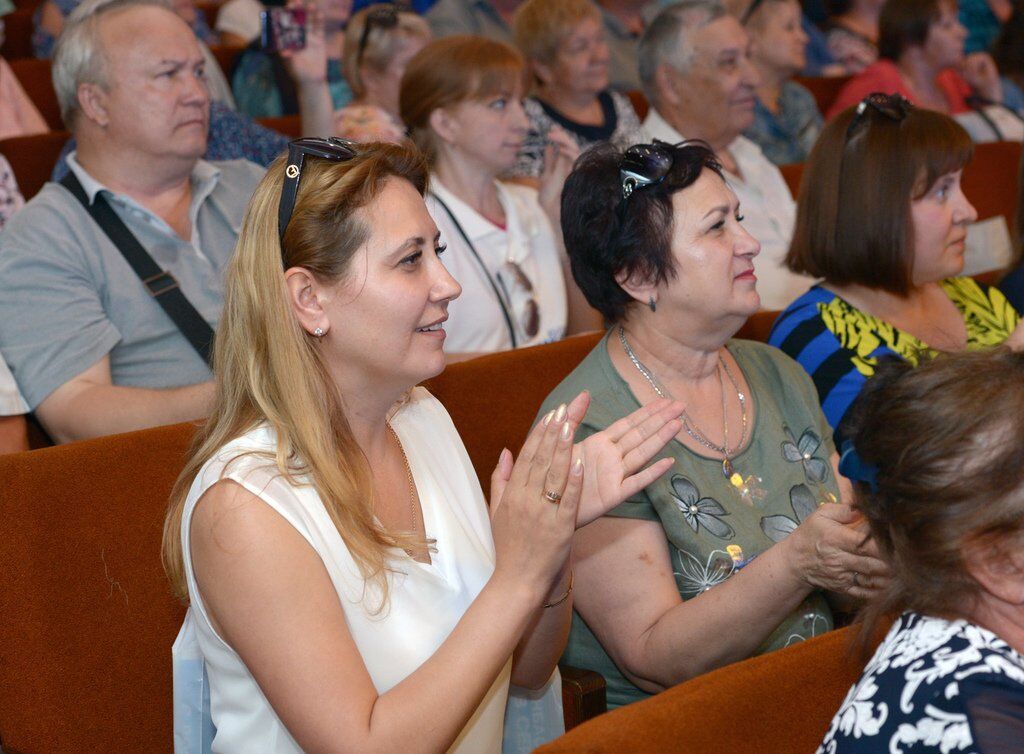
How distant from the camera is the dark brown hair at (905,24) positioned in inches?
188

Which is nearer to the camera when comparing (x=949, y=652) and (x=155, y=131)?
(x=949, y=652)

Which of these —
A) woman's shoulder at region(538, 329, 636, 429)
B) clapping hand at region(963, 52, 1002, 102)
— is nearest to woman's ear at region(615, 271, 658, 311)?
woman's shoulder at region(538, 329, 636, 429)

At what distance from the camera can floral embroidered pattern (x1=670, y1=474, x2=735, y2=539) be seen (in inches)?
69.6

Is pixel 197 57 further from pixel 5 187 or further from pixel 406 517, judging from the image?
pixel 406 517

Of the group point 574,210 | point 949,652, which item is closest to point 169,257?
point 574,210

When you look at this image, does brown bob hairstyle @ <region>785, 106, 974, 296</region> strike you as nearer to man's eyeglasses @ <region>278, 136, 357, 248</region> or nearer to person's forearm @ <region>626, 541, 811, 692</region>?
person's forearm @ <region>626, 541, 811, 692</region>

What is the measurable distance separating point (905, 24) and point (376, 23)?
224 centimetres

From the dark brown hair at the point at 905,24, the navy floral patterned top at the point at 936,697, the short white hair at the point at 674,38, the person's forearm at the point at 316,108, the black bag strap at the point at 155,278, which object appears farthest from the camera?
the dark brown hair at the point at 905,24

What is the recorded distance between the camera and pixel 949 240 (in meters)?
2.46

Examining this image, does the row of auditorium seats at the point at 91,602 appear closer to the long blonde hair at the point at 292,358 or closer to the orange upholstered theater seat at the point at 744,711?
the long blonde hair at the point at 292,358

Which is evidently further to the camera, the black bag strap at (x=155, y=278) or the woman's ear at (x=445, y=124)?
the woman's ear at (x=445, y=124)

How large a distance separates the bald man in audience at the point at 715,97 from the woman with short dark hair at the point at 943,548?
2375 millimetres

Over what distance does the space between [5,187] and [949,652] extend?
242 cm

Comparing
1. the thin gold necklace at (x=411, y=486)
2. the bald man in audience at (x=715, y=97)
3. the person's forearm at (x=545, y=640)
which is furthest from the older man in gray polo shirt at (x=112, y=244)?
the bald man in audience at (x=715, y=97)
